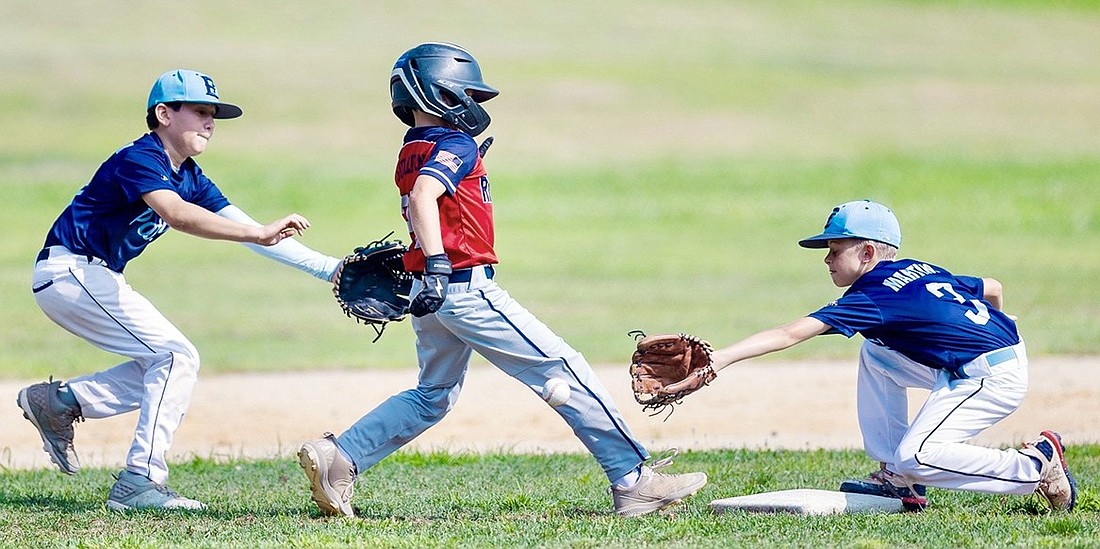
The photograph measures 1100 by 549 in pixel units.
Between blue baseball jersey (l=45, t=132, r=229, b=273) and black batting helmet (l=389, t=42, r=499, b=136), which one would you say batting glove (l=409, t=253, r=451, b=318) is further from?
blue baseball jersey (l=45, t=132, r=229, b=273)

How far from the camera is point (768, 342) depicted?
546 cm

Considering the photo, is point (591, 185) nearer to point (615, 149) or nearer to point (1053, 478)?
point (615, 149)

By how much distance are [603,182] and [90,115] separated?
11.0 m

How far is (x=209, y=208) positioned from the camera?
6531mm

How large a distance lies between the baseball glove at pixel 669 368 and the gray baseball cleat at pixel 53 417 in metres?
2.66

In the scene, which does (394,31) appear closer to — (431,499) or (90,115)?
(90,115)

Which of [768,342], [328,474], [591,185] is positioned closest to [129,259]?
[328,474]

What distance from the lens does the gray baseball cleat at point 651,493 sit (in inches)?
226

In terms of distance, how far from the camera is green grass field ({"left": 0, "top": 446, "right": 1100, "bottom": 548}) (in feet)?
17.2

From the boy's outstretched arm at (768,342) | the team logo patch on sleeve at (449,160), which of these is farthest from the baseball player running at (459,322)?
the boy's outstretched arm at (768,342)

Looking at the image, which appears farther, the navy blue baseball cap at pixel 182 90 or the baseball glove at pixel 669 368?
the navy blue baseball cap at pixel 182 90

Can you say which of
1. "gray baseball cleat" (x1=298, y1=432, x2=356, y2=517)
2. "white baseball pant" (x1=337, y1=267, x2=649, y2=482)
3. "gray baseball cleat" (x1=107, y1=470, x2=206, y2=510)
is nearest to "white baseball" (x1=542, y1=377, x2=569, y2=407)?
"white baseball pant" (x1=337, y1=267, x2=649, y2=482)

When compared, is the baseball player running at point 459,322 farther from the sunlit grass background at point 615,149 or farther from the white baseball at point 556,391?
the sunlit grass background at point 615,149

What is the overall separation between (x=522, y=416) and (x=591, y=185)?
1482cm
